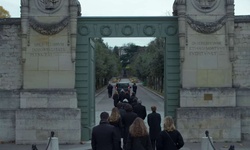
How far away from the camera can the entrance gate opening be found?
1644 centimetres

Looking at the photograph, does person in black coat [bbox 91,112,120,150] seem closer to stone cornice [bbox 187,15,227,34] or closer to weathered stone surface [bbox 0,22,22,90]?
weathered stone surface [bbox 0,22,22,90]

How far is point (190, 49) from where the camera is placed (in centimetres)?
1631

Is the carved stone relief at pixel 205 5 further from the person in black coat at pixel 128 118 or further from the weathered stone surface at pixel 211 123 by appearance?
the person in black coat at pixel 128 118

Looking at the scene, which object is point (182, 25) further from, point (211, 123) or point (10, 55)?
point (10, 55)

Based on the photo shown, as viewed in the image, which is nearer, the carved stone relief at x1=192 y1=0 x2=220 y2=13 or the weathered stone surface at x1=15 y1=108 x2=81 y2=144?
the weathered stone surface at x1=15 y1=108 x2=81 y2=144

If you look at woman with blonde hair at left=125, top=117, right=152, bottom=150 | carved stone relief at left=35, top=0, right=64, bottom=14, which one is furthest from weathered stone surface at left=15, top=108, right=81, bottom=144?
woman with blonde hair at left=125, top=117, right=152, bottom=150

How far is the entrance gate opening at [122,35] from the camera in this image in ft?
53.9

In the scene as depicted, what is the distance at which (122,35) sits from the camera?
1641 cm

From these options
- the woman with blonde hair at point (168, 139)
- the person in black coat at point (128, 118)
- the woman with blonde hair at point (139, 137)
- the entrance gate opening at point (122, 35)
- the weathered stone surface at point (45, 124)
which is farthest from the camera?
the entrance gate opening at point (122, 35)

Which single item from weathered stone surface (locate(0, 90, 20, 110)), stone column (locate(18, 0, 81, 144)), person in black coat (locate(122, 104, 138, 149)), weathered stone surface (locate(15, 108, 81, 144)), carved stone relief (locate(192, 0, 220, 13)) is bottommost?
weathered stone surface (locate(15, 108, 81, 144))

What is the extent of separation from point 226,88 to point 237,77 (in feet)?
2.20

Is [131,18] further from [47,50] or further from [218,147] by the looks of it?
[218,147]

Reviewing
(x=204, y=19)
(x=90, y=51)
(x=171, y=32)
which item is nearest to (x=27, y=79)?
(x=90, y=51)

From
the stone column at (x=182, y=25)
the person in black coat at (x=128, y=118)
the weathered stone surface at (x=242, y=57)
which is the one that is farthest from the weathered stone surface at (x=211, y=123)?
the person in black coat at (x=128, y=118)
